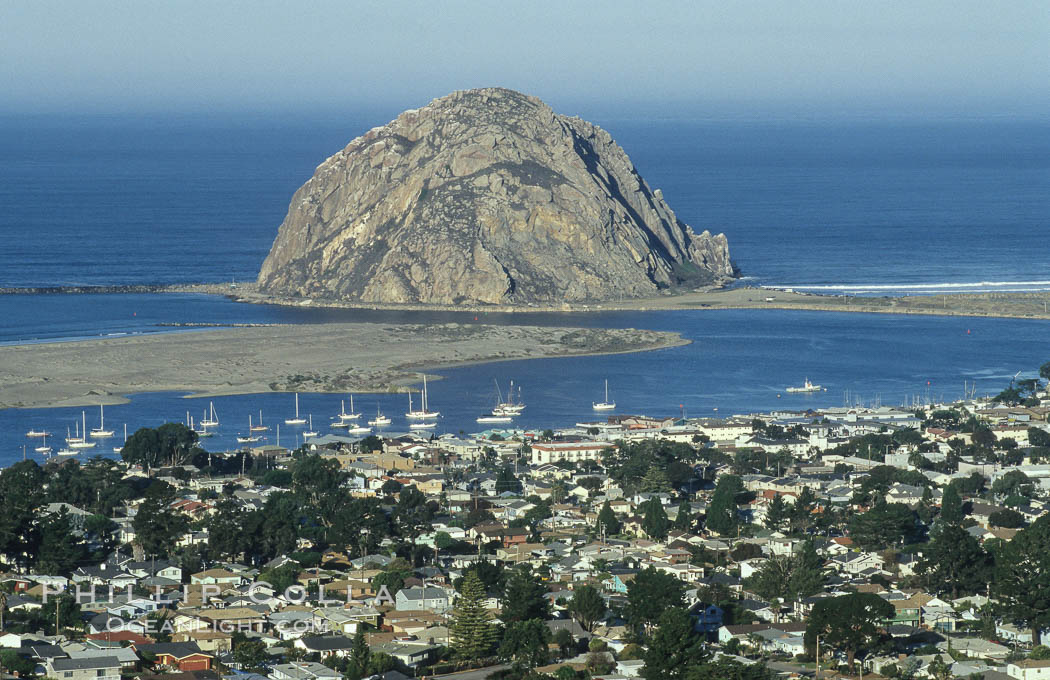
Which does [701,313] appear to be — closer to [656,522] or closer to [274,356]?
[274,356]

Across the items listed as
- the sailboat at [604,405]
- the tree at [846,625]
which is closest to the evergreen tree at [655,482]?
the tree at [846,625]

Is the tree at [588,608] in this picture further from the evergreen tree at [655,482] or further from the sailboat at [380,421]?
the sailboat at [380,421]

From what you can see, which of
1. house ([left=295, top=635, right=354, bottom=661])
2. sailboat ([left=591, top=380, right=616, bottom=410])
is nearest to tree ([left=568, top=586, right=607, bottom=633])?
house ([left=295, top=635, right=354, bottom=661])

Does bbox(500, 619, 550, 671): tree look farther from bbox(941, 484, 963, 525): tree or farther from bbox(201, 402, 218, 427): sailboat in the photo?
bbox(201, 402, 218, 427): sailboat

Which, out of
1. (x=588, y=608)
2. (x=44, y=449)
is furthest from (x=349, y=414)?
(x=588, y=608)

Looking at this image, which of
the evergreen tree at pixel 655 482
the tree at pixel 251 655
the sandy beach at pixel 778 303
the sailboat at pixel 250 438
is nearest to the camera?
the tree at pixel 251 655

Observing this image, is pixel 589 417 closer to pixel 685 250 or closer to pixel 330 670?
pixel 330 670
